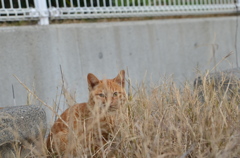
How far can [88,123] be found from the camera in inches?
120

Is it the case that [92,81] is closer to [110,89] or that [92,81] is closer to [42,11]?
[110,89]

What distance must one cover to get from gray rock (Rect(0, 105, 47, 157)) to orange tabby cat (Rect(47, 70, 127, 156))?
0.13m

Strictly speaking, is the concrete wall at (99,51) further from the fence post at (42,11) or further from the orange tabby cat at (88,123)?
the orange tabby cat at (88,123)

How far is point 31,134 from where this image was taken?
2.98 metres

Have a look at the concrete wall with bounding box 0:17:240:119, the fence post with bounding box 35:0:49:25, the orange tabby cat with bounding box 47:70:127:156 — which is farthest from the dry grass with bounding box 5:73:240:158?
the fence post with bounding box 35:0:49:25

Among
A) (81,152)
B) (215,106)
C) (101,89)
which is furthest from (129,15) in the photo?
(81,152)

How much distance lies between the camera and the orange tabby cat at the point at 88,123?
2.64m

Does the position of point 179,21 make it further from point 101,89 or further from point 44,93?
point 101,89

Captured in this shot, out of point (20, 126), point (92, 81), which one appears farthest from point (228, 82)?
point (20, 126)

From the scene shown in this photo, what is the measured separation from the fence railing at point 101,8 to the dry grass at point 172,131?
195 cm

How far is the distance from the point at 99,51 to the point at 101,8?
53 cm

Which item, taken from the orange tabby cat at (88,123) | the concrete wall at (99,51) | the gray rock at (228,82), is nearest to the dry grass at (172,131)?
the orange tabby cat at (88,123)

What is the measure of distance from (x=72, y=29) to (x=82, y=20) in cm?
31

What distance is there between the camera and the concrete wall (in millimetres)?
4414
